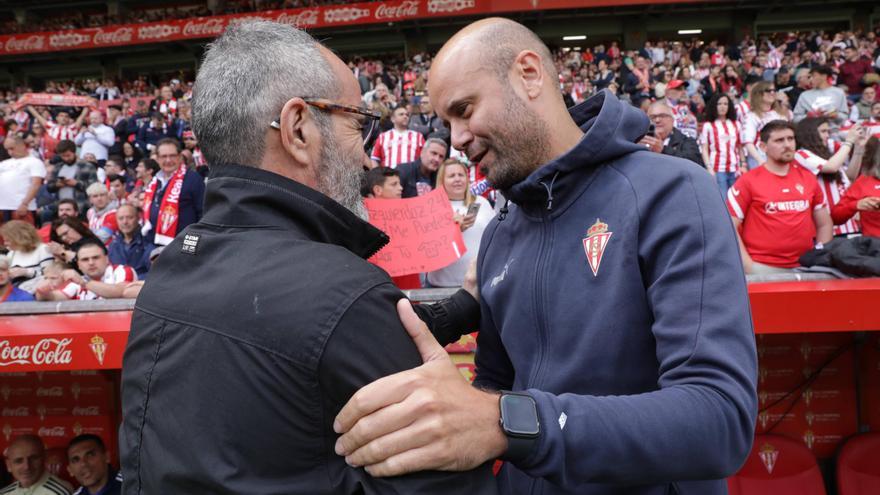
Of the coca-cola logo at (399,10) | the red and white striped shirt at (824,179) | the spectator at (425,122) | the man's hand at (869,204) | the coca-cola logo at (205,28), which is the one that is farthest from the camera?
the coca-cola logo at (205,28)

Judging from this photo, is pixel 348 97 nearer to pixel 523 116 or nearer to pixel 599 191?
pixel 523 116

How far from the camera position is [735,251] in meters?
1.26

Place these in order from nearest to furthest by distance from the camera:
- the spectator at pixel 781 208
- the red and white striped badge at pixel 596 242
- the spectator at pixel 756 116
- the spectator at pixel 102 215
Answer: the red and white striped badge at pixel 596 242, the spectator at pixel 781 208, the spectator at pixel 102 215, the spectator at pixel 756 116

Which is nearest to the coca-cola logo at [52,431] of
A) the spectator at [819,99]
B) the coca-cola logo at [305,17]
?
the spectator at [819,99]

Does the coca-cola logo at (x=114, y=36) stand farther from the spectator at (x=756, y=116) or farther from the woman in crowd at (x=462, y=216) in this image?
the woman in crowd at (x=462, y=216)

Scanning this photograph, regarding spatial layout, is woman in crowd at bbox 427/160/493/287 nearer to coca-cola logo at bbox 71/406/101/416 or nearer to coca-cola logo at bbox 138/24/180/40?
coca-cola logo at bbox 71/406/101/416

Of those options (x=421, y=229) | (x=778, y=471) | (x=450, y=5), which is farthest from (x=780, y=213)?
(x=450, y=5)

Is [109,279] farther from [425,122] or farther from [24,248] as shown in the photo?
[425,122]

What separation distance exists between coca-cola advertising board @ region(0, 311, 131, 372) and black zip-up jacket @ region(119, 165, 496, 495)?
2.14m

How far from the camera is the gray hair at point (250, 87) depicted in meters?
1.26

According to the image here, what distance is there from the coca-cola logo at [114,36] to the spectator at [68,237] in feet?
75.0

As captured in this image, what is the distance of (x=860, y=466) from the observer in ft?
11.7

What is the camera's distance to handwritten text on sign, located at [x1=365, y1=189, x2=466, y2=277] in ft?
13.8

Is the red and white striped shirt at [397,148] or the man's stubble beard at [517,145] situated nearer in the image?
the man's stubble beard at [517,145]
